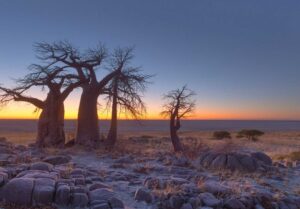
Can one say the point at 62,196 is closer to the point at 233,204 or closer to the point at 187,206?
the point at 187,206

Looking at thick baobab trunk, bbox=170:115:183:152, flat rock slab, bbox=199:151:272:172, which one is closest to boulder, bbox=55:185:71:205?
flat rock slab, bbox=199:151:272:172

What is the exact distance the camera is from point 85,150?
22344 mm

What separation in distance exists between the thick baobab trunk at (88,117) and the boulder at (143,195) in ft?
43.3

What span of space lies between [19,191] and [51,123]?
14499 millimetres

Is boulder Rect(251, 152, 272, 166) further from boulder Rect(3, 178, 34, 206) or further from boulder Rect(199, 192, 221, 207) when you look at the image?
boulder Rect(3, 178, 34, 206)

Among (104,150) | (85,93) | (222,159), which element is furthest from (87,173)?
(85,93)

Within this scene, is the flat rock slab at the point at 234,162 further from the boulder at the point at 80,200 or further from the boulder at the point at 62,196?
the boulder at the point at 62,196

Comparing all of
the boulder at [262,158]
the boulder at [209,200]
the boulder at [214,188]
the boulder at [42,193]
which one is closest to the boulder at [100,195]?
the boulder at [42,193]

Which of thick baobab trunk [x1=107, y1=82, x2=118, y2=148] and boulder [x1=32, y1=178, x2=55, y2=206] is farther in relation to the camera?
thick baobab trunk [x1=107, y1=82, x2=118, y2=148]

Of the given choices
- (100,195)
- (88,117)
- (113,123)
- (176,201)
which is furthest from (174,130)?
(100,195)

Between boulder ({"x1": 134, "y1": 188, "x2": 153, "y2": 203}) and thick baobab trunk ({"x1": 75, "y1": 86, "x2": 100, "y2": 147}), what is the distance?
13.2m

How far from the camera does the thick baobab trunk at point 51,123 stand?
24188mm

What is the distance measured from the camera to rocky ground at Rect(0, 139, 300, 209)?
1000 cm

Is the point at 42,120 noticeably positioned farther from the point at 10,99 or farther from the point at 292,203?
the point at 292,203
